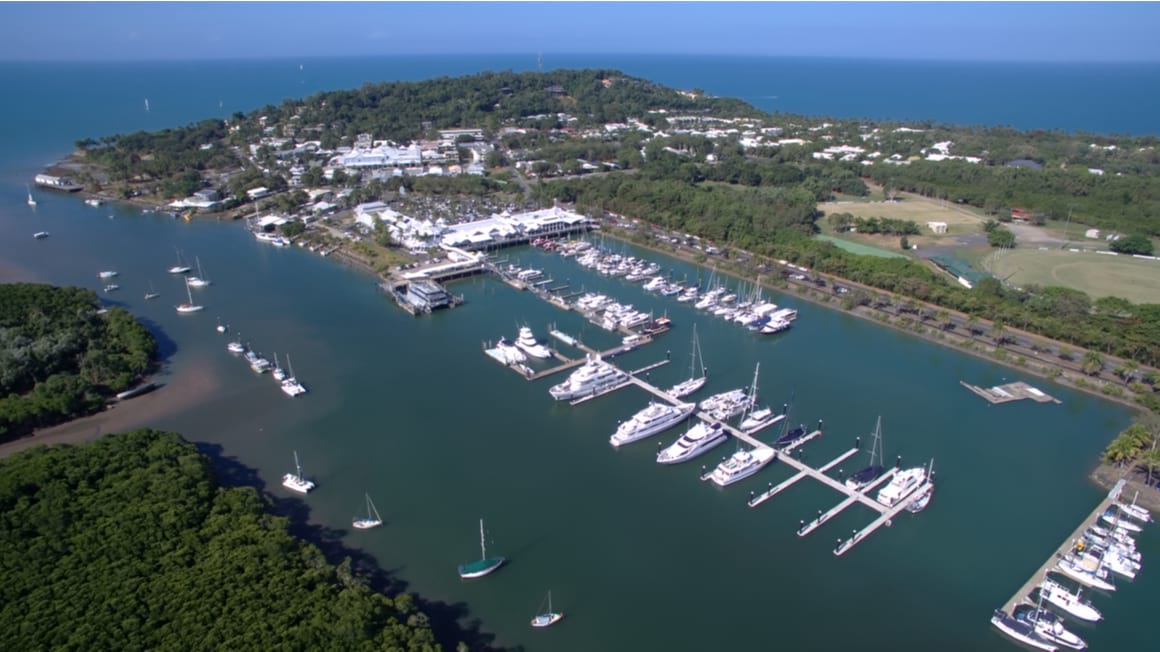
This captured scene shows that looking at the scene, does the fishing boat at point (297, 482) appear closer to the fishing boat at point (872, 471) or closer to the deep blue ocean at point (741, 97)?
the fishing boat at point (872, 471)

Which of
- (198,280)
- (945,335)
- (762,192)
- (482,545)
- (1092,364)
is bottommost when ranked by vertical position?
(482,545)

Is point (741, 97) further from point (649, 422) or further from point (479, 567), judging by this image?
point (479, 567)

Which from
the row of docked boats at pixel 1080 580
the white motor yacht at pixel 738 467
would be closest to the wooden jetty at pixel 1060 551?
the row of docked boats at pixel 1080 580

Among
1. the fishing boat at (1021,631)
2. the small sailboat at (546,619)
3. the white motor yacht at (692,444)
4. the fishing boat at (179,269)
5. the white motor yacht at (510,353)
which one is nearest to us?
the fishing boat at (1021,631)

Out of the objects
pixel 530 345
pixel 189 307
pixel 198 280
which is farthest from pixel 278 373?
pixel 198 280

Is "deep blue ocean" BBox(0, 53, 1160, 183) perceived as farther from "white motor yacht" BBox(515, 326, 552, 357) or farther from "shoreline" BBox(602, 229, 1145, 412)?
"shoreline" BBox(602, 229, 1145, 412)
